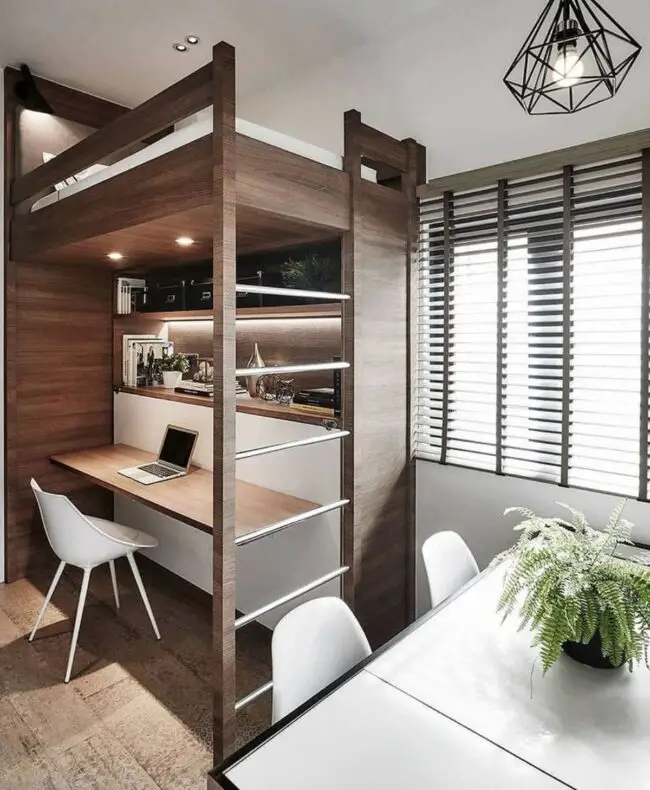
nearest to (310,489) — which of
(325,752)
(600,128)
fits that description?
(325,752)

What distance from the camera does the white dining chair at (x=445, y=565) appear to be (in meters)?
1.84

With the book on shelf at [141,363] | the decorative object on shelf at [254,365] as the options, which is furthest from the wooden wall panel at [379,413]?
the book on shelf at [141,363]

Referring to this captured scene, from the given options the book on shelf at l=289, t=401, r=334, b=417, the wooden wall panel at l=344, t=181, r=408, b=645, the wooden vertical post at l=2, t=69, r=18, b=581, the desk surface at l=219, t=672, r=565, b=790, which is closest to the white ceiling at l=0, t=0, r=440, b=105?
the wooden vertical post at l=2, t=69, r=18, b=581

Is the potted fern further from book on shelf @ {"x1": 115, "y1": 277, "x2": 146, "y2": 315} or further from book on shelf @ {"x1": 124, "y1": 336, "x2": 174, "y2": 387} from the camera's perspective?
book on shelf @ {"x1": 115, "y1": 277, "x2": 146, "y2": 315}

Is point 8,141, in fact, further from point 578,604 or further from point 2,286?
point 578,604

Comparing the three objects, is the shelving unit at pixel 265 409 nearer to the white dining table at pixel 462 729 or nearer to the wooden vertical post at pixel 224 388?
the wooden vertical post at pixel 224 388

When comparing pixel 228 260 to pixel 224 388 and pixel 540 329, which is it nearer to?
pixel 224 388

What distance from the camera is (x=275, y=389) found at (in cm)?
289

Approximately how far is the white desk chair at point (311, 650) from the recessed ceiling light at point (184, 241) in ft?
5.61

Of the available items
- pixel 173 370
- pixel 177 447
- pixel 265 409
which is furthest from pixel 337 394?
pixel 173 370

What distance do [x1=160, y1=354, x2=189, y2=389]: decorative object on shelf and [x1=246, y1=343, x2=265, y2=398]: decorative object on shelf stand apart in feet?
2.03

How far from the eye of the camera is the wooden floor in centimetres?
190

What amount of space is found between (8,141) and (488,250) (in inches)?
114

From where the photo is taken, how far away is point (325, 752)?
1.09 m
